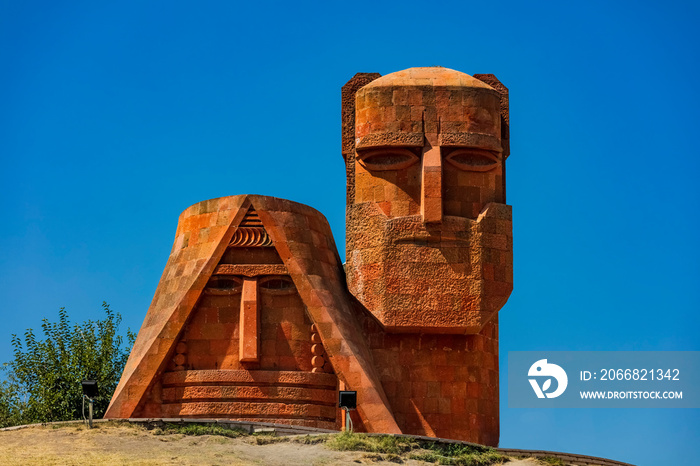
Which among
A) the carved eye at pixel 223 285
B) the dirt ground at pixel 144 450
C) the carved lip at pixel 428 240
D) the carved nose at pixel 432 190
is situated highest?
the carved nose at pixel 432 190

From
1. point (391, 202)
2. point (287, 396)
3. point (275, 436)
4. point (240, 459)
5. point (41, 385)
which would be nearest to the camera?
point (240, 459)

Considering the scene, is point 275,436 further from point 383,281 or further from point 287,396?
point 383,281

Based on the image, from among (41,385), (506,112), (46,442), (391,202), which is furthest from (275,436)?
(41,385)

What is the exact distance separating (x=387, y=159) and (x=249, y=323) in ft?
16.0

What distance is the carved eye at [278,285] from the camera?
2670 cm

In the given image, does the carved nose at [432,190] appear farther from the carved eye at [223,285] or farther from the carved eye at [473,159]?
the carved eye at [223,285]

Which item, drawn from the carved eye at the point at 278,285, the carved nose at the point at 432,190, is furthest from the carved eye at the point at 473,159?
the carved eye at the point at 278,285

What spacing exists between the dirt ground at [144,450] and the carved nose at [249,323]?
2.80 m

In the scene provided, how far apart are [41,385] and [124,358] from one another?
243 centimetres

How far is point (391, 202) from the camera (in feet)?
92.1

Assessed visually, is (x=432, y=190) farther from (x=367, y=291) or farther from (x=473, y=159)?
(x=367, y=291)

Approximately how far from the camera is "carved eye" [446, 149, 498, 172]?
28.2 metres

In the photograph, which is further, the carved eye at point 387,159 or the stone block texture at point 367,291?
the carved eye at point 387,159

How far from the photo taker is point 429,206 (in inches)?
1089
